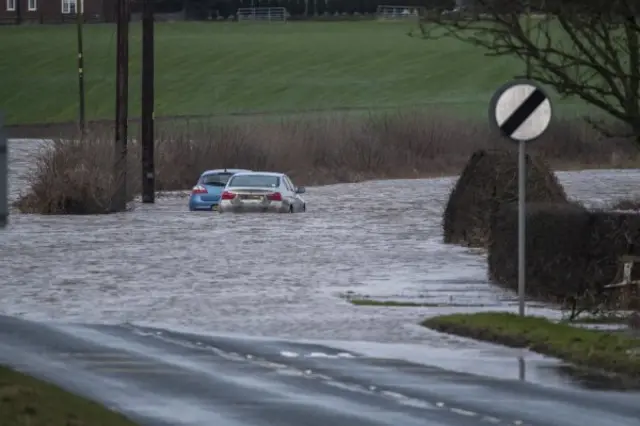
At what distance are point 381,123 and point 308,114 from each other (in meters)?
11.1

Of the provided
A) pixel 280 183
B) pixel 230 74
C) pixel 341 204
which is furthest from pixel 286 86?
pixel 280 183

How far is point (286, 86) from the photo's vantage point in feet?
326

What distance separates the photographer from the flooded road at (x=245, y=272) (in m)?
20.6

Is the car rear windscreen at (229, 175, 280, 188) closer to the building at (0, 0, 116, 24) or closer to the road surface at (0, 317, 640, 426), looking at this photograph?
the road surface at (0, 317, 640, 426)

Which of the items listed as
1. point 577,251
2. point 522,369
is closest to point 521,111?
point 522,369

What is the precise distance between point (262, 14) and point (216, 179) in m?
82.0

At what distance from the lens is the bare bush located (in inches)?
2506

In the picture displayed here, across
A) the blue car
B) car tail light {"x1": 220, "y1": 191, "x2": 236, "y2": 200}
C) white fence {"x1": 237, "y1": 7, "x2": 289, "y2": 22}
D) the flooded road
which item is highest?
the flooded road

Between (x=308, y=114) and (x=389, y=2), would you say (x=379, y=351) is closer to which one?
(x=308, y=114)

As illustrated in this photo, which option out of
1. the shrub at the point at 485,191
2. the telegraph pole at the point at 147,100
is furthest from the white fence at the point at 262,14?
the shrub at the point at 485,191

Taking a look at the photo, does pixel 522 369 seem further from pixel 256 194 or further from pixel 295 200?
pixel 295 200

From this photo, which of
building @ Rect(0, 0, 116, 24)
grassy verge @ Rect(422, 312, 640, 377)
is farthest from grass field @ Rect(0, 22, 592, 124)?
grassy verge @ Rect(422, 312, 640, 377)

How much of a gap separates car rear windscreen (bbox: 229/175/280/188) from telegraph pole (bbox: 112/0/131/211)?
3.74 metres

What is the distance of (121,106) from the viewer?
166ft
